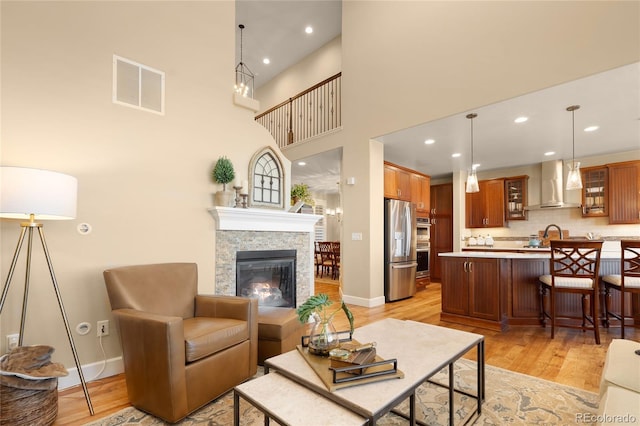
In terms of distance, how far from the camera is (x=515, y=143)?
17.5 ft

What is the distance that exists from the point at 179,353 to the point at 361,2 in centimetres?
580

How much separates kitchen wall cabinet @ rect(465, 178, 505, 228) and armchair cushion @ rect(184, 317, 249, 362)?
6686mm

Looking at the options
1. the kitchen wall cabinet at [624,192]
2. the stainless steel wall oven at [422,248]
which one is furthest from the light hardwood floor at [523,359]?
the kitchen wall cabinet at [624,192]

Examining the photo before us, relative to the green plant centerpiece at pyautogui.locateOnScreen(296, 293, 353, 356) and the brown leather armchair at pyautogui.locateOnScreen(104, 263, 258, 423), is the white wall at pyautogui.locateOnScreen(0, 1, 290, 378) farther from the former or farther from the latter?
the green plant centerpiece at pyautogui.locateOnScreen(296, 293, 353, 356)

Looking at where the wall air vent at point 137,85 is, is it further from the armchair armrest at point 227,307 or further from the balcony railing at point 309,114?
the balcony railing at point 309,114

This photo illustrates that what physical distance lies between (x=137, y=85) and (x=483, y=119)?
161 inches

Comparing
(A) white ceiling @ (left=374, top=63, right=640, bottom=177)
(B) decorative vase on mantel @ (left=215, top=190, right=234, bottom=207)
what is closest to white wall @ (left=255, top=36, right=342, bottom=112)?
(A) white ceiling @ (left=374, top=63, right=640, bottom=177)

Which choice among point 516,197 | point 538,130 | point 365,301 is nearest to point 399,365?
point 365,301

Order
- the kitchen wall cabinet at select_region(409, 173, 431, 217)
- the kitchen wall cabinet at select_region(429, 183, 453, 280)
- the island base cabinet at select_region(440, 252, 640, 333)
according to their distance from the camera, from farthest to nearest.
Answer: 1. the kitchen wall cabinet at select_region(429, 183, 453, 280)
2. the kitchen wall cabinet at select_region(409, 173, 431, 217)
3. the island base cabinet at select_region(440, 252, 640, 333)

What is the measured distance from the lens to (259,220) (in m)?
3.56

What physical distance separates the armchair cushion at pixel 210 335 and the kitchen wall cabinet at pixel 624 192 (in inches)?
270

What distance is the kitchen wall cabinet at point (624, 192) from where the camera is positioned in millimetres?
5516

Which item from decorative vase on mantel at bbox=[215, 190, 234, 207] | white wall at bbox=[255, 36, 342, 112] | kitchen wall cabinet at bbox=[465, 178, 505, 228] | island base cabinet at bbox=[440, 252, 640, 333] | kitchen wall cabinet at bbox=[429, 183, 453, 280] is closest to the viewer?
decorative vase on mantel at bbox=[215, 190, 234, 207]

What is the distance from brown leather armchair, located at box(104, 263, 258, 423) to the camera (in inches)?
71.9
